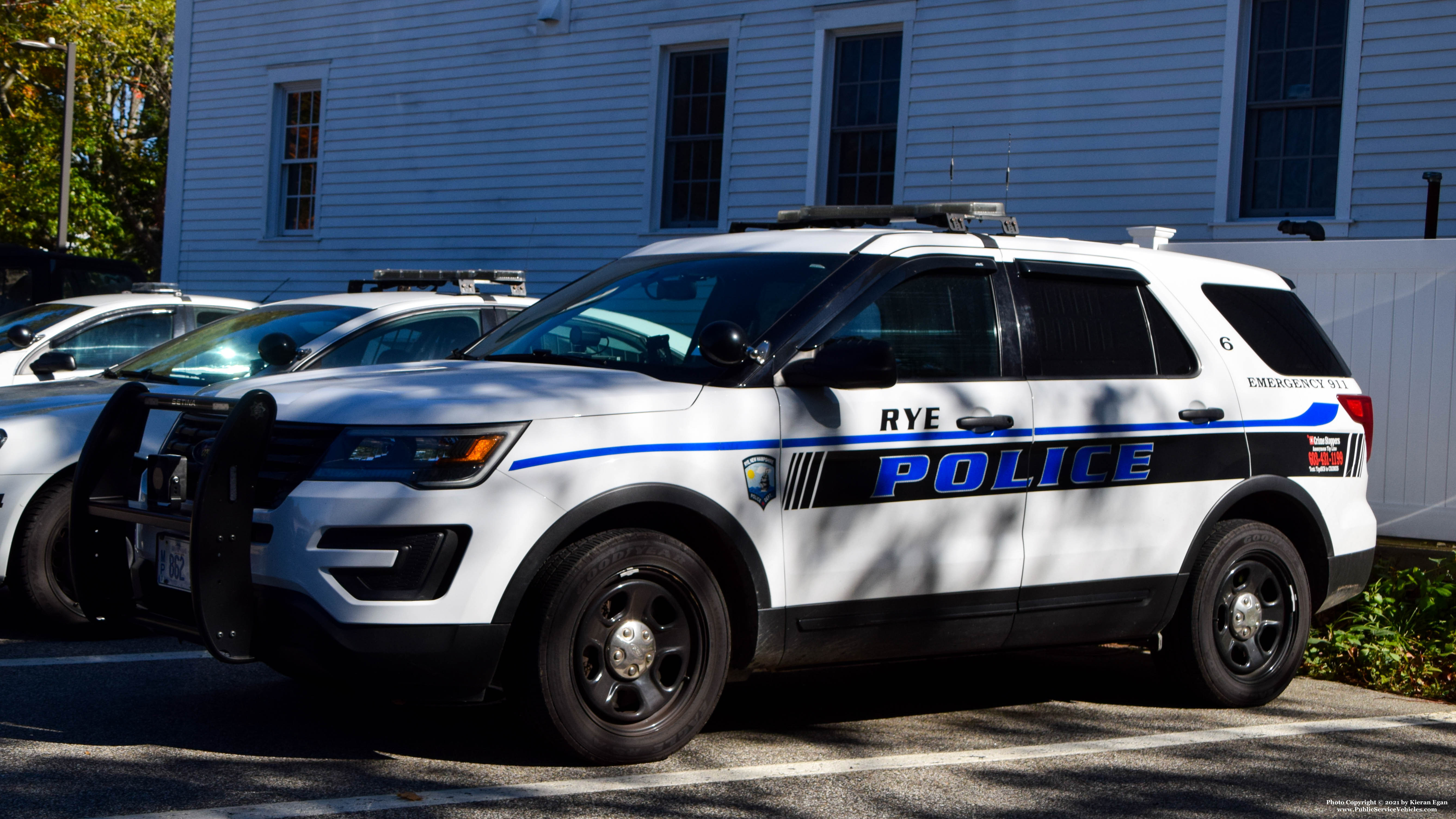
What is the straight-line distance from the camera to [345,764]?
4961mm

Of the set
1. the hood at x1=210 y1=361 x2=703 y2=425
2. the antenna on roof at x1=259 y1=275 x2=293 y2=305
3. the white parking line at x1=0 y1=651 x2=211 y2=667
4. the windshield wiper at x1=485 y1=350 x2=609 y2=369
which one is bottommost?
the white parking line at x1=0 y1=651 x2=211 y2=667

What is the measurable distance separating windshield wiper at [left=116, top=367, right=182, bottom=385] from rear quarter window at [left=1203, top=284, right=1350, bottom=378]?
5.23 metres

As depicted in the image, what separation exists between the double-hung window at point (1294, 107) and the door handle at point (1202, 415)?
6.06m

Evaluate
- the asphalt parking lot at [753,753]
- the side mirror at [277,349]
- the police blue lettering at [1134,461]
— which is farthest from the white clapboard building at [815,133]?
the side mirror at [277,349]

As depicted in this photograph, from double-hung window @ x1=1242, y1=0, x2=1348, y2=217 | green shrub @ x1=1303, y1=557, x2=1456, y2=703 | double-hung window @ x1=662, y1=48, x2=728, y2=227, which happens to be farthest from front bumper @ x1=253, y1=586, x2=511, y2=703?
double-hung window @ x1=662, y1=48, x2=728, y2=227

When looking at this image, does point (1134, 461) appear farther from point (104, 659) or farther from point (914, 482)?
point (104, 659)

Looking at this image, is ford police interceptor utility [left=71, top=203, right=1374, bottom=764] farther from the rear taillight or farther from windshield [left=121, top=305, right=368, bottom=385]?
windshield [left=121, top=305, right=368, bottom=385]

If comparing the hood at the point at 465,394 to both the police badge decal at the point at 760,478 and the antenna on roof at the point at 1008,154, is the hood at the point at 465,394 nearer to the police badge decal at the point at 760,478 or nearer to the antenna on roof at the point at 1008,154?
the police badge decal at the point at 760,478

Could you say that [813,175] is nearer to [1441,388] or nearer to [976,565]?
[1441,388]

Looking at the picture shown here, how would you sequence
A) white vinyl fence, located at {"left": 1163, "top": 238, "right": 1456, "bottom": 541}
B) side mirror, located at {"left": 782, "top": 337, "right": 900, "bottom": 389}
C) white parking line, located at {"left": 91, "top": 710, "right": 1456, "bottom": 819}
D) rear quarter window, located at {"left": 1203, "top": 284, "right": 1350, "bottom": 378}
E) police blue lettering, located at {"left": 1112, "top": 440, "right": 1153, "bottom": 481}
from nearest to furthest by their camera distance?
1. white parking line, located at {"left": 91, "top": 710, "right": 1456, "bottom": 819}
2. side mirror, located at {"left": 782, "top": 337, "right": 900, "bottom": 389}
3. police blue lettering, located at {"left": 1112, "top": 440, "right": 1153, "bottom": 481}
4. rear quarter window, located at {"left": 1203, "top": 284, "right": 1350, "bottom": 378}
5. white vinyl fence, located at {"left": 1163, "top": 238, "right": 1456, "bottom": 541}

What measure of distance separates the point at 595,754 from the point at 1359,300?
5517 mm

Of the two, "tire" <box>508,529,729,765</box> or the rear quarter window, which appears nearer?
"tire" <box>508,529,729,765</box>

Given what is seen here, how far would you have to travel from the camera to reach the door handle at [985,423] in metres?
5.46

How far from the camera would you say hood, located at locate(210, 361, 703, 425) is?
4.68 meters
